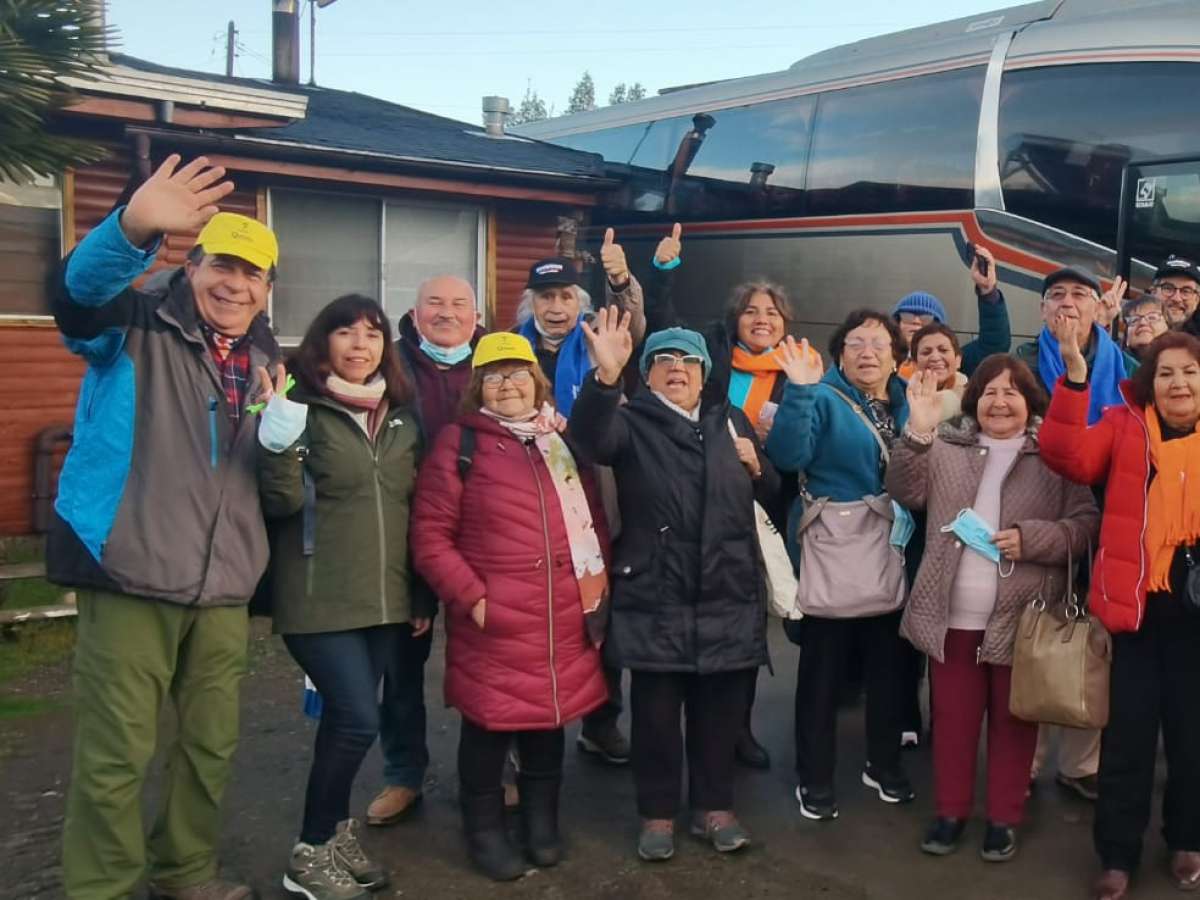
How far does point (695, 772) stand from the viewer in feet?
13.0

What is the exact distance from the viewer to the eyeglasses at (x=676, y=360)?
12.6 ft

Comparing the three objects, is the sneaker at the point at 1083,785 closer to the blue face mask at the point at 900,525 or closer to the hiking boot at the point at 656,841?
the blue face mask at the point at 900,525

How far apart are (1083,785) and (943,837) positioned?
0.83 metres

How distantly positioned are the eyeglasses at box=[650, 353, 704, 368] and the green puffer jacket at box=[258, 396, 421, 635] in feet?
3.20

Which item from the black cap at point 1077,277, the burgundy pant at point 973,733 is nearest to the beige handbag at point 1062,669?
the burgundy pant at point 973,733

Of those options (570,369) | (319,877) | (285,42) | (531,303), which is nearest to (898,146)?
(531,303)

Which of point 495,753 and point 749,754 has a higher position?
point 495,753

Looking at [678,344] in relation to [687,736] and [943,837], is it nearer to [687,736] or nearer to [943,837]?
[687,736]

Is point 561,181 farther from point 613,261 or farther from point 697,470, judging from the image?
point 697,470

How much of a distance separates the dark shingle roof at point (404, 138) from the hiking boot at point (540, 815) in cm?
650

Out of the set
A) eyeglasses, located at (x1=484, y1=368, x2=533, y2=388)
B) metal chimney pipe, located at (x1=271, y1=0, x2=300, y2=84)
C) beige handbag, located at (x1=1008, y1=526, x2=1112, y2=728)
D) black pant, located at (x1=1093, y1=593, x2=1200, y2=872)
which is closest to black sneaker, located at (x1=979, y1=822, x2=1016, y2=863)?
black pant, located at (x1=1093, y1=593, x2=1200, y2=872)

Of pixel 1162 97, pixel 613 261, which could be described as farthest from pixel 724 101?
pixel 613 261

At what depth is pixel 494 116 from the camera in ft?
44.2

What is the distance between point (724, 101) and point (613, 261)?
7360 millimetres
